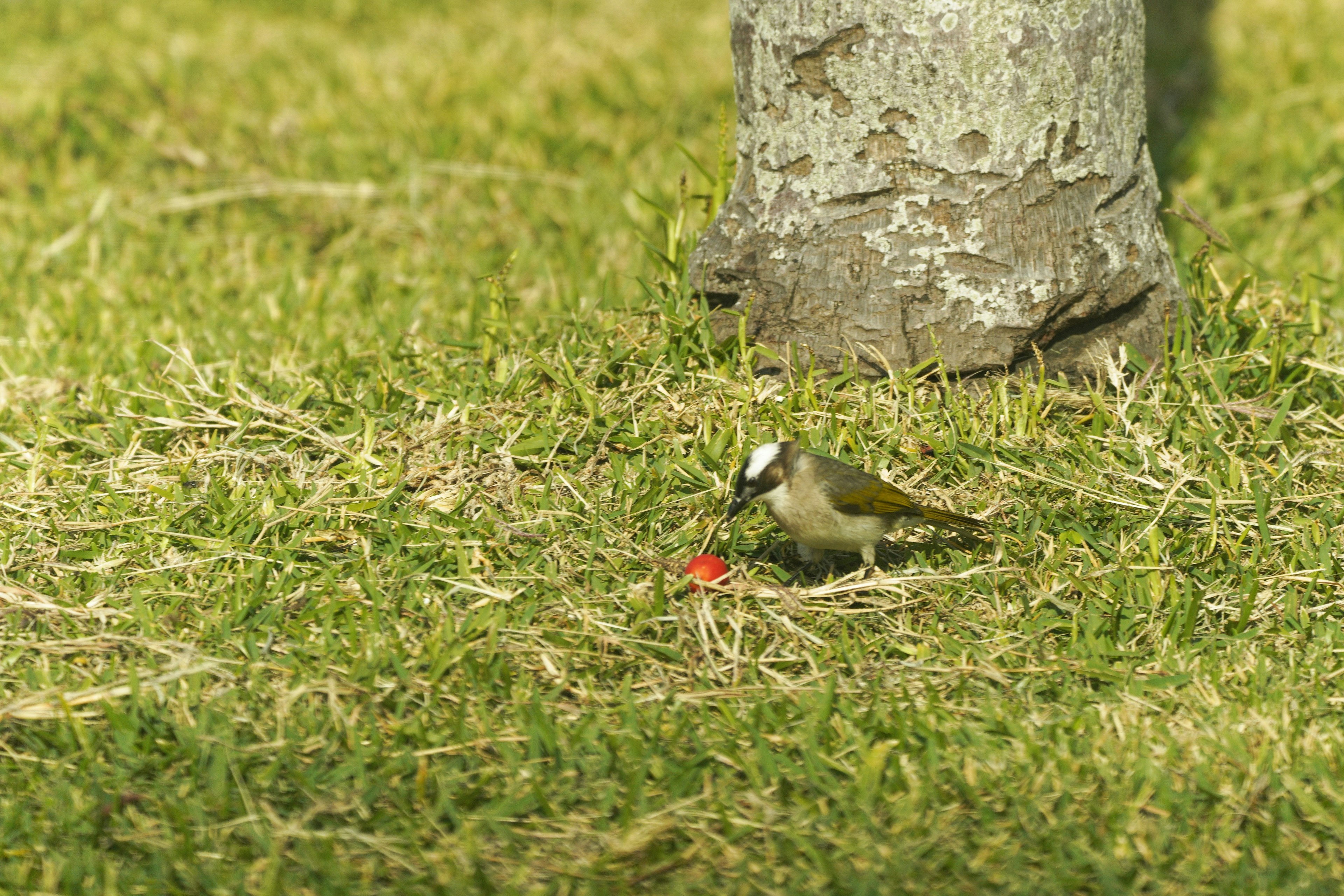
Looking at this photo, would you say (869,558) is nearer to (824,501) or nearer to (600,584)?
(824,501)

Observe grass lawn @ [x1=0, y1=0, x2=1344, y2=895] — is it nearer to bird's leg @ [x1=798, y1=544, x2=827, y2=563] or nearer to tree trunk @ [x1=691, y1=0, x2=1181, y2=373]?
bird's leg @ [x1=798, y1=544, x2=827, y2=563]

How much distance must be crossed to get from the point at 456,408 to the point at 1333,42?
6664 mm

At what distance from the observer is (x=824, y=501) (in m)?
3.45

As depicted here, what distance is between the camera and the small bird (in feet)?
11.4

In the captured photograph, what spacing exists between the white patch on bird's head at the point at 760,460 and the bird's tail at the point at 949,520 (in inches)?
18.8

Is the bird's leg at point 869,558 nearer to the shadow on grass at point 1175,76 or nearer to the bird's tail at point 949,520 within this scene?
the bird's tail at point 949,520

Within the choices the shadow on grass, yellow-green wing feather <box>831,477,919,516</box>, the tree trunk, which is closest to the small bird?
yellow-green wing feather <box>831,477,919,516</box>

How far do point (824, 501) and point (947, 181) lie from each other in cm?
135

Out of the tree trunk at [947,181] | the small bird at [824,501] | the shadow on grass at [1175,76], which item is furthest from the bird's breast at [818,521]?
the shadow on grass at [1175,76]

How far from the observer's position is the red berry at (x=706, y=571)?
3.51m

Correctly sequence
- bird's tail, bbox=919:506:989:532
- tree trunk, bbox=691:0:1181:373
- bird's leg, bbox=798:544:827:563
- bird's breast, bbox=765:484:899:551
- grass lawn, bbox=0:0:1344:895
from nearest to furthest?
grass lawn, bbox=0:0:1344:895
bird's breast, bbox=765:484:899:551
bird's tail, bbox=919:506:989:532
bird's leg, bbox=798:544:827:563
tree trunk, bbox=691:0:1181:373

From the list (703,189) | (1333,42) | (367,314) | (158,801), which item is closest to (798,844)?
(158,801)

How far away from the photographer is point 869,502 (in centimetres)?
356

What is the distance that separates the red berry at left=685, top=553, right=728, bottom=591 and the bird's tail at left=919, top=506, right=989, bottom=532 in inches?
24.8
